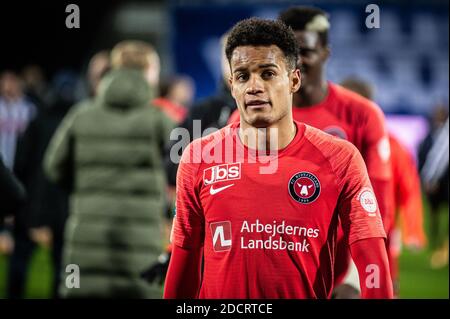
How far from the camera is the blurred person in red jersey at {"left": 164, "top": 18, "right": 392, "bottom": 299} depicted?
3.12 metres

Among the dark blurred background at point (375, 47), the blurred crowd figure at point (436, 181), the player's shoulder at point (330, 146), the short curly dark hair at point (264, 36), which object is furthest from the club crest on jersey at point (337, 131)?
the dark blurred background at point (375, 47)

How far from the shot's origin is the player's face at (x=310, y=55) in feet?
14.2

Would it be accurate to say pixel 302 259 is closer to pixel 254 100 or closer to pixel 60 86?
pixel 254 100

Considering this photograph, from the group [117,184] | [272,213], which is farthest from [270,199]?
[117,184]

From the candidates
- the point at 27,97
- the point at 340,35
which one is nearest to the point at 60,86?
the point at 27,97

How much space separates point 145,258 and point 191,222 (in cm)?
301

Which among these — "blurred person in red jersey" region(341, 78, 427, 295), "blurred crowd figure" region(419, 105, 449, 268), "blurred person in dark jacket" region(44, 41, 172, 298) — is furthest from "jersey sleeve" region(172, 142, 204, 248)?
"blurred crowd figure" region(419, 105, 449, 268)

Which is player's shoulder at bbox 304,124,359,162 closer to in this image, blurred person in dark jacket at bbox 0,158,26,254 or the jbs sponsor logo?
the jbs sponsor logo

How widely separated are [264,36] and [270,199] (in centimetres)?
57

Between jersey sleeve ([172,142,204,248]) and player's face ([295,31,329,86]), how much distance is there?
4.11ft

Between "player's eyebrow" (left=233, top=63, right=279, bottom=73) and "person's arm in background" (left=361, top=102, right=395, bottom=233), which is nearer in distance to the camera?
"player's eyebrow" (left=233, top=63, right=279, bottom=73)

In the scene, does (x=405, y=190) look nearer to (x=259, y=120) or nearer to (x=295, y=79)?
(x=295, y=79)

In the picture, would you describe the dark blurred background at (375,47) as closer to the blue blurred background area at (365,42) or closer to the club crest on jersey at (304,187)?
the blue blurred background area at (365,42)

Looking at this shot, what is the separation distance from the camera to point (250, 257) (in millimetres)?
3121
